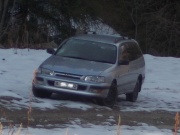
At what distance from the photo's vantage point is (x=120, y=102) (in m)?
17.7

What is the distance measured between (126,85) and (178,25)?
64.0ft

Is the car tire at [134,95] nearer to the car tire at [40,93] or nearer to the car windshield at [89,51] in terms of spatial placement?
the car windshield at [89,51]

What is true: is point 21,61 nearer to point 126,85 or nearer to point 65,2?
point 126,85

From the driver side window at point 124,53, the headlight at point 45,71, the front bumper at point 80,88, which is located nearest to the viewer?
the front bumper at point 80,88

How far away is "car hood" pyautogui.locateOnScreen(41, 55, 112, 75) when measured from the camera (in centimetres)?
1541

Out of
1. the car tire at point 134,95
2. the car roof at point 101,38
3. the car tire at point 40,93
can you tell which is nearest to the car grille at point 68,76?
the car tire at point 40,93

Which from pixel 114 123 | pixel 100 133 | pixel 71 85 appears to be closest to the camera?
pixel 100 133

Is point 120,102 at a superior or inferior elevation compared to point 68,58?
inferior

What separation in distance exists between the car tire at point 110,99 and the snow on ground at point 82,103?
0.29 metres

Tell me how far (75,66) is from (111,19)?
74.7 ft

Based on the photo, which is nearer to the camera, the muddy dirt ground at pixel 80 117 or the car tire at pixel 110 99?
the muddy dirt ground at pixel 80 117

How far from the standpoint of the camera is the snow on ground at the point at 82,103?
44.2 feet

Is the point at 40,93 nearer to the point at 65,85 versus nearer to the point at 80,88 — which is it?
Result: the point at 65,85

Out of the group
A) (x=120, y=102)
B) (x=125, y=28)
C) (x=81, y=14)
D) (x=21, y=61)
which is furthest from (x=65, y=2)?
(x=120, y=102)
